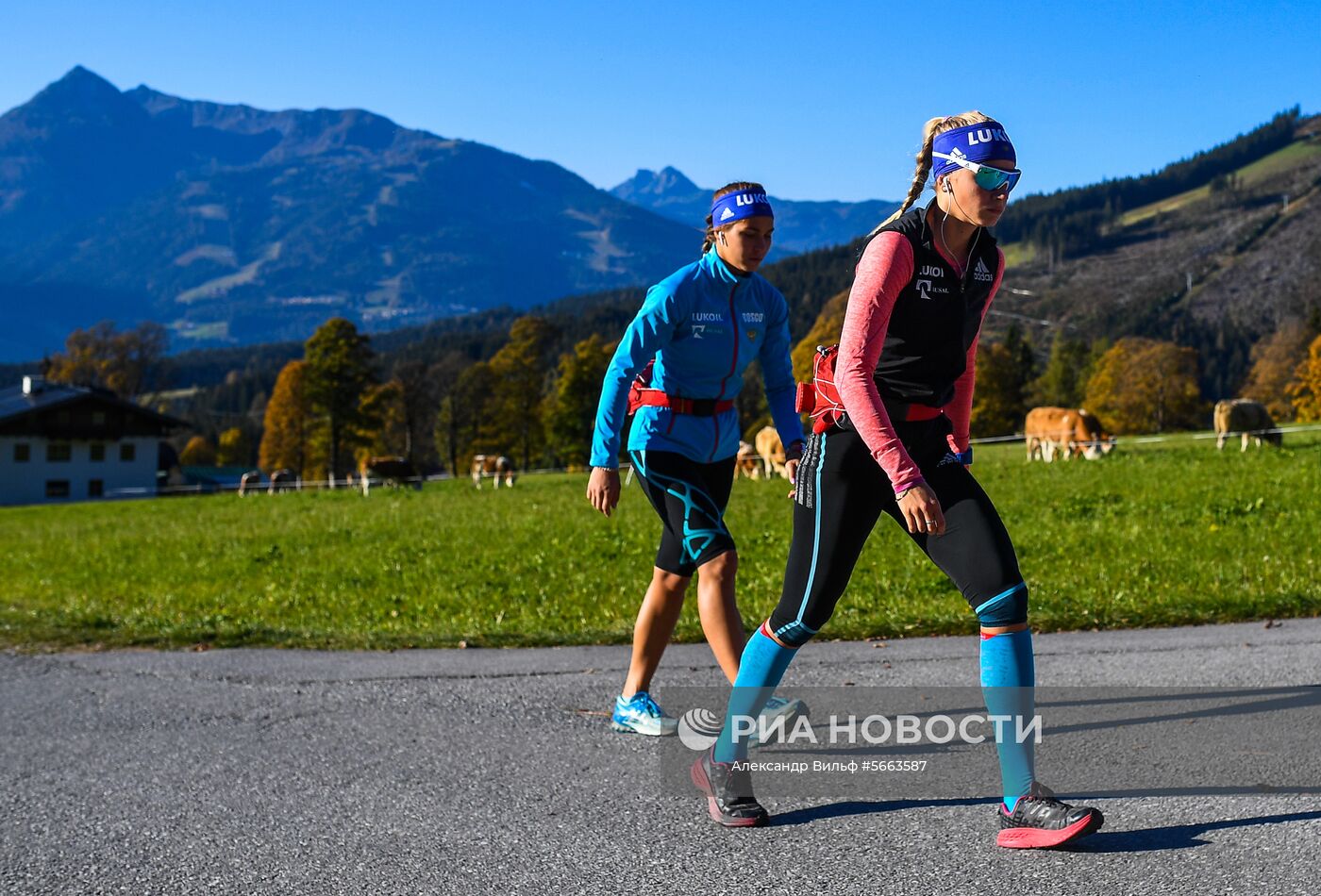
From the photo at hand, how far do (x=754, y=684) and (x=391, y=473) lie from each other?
41362 millimetres

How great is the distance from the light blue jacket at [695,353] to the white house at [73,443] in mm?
79962

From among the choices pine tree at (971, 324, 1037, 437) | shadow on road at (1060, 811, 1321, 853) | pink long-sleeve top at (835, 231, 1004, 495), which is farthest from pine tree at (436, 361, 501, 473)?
shadow on road at (1060, 811, 1321, 853)

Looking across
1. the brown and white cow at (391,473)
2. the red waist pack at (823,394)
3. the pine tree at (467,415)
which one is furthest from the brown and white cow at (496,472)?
the pine tree at (467,415)

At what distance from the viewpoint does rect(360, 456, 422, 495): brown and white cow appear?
43.7m

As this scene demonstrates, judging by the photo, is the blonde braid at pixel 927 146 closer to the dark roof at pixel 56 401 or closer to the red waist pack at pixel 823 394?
the red waist pack at pixel 823 394

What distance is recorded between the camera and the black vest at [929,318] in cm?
387

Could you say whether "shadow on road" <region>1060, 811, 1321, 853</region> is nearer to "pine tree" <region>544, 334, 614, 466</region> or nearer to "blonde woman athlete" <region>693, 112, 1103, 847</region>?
"blonde woman athlete" <region>693, 112, 1103, 847</region>

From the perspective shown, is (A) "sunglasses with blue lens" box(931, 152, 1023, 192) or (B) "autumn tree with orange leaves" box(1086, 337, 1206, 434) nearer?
(A) "sunglasses with blue lens" box(931, 152, 1023, 192)

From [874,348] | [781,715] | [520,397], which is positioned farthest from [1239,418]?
[520,397]

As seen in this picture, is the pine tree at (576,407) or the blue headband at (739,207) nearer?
the blue headband at (739,207)

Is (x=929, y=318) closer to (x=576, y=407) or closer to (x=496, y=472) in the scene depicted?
(x=496, y=472)

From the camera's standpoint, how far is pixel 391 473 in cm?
4419

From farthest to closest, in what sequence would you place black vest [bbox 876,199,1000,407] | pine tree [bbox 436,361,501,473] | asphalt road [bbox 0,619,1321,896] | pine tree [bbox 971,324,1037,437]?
pine tree [bbox 436,361,501,473], pine tree [bbox 971,324,1037,437], black vest [bbox 876,199,1000,407], asphalt road [bbox 0,619,1321,896]

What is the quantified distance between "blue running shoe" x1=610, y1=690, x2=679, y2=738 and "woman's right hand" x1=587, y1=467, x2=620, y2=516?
98cm
